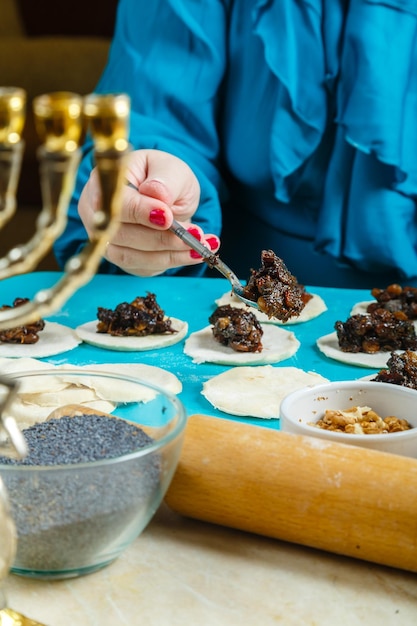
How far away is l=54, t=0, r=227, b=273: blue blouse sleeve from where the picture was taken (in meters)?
2.59

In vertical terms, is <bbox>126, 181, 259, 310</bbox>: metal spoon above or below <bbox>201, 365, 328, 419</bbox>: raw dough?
above

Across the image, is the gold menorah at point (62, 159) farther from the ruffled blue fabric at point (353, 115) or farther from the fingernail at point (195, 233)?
the ruffled blue fabric at point (353, 115)

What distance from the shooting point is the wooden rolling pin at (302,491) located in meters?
1.02

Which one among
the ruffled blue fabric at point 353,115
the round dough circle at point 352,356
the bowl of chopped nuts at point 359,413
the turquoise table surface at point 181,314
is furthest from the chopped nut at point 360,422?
the ruffled blue fabric at point 353,115

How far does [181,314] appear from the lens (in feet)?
7.68

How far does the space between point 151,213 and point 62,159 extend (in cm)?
126

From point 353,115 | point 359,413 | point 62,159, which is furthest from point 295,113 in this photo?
point 62,159

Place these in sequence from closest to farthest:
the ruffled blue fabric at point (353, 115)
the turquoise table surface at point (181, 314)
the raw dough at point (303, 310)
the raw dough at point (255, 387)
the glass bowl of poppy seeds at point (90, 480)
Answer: the glass bowl of poppy seeds at point (90, 480) → the raw dough at point (255, 387) → the turquoise table surface at point (181, 314) → the raw dough at point (303, 310) → the ruffled blue fabric at point (353, 115)

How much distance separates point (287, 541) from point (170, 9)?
1.96m

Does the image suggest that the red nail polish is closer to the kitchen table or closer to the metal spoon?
the metal spoon

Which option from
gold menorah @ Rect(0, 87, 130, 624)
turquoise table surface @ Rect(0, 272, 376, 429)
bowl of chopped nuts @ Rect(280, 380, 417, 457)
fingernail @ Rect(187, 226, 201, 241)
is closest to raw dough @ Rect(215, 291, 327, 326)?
turquoise table surface @ Rect(0, 272, 376, 429)

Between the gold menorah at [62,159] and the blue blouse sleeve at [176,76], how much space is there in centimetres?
186

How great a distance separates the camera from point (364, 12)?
2.41 metres

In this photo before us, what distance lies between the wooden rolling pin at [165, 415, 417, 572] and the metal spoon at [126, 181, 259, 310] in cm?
70
